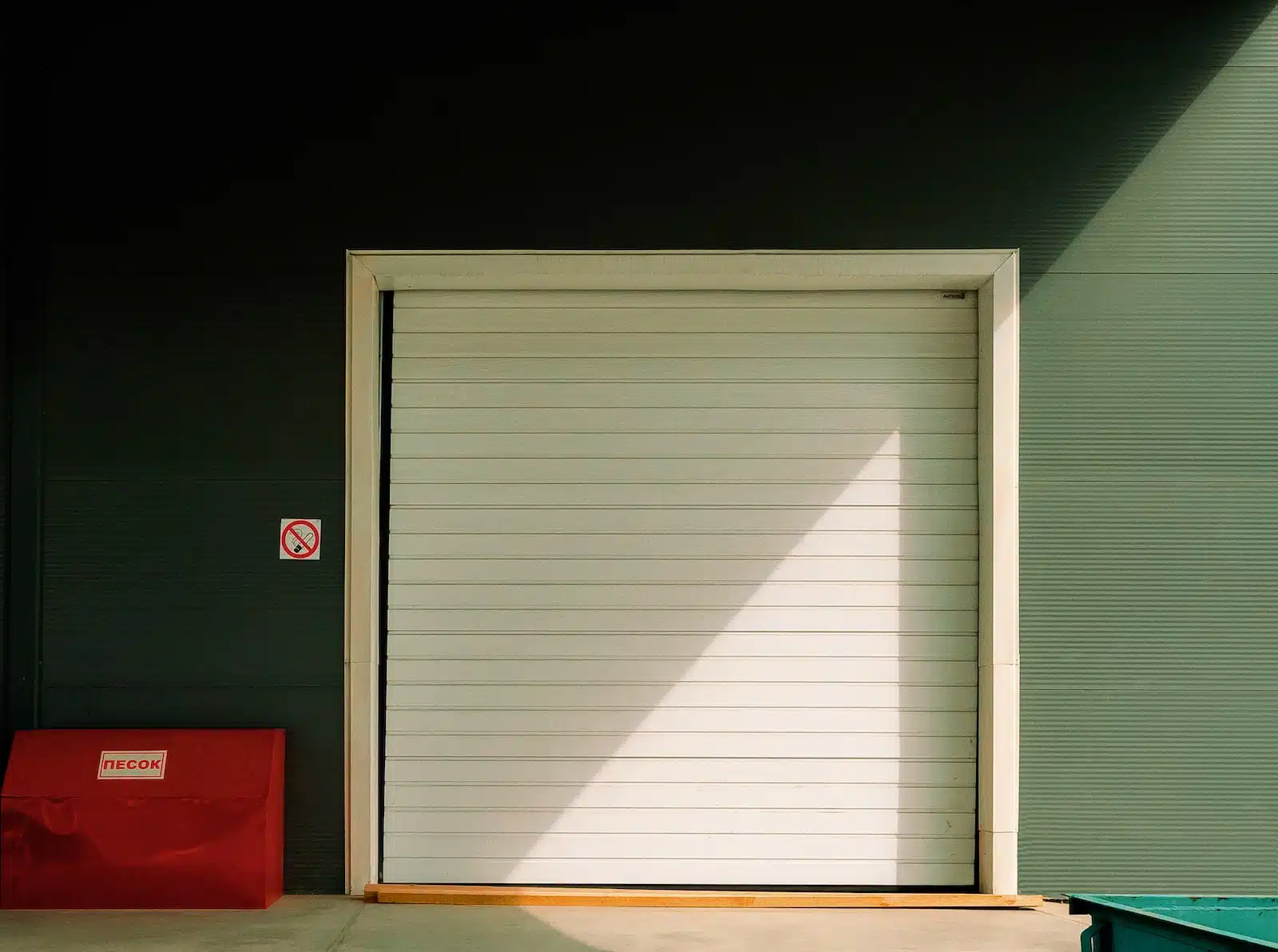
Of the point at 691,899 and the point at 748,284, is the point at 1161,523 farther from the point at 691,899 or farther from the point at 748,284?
the point at 691,899

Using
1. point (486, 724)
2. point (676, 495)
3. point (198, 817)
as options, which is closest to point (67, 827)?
point (198, 817)

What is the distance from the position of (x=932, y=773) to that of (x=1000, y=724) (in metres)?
0.43

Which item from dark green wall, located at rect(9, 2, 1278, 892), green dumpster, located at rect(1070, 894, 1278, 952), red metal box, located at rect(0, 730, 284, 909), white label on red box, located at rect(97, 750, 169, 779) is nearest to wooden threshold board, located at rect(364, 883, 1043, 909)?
red metal box, located at rect(0, 730, 284, 909)

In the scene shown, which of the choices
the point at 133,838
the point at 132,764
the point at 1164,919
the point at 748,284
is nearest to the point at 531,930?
the point at 133,838

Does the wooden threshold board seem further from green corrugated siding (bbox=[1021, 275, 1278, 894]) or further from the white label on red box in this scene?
the white label on red box

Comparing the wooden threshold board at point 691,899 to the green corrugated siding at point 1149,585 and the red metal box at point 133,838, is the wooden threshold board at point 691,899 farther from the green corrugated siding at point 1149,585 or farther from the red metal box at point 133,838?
the red metal box at point 133,838

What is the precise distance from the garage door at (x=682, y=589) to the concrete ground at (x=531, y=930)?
1.02ft

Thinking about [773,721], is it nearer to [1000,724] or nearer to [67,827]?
[1000,724]

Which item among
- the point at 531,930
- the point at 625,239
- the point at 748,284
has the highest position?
the point at 625,239

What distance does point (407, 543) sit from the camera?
235 inches

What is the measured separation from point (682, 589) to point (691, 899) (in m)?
1.52

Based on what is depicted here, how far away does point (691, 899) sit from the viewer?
5.72 meters

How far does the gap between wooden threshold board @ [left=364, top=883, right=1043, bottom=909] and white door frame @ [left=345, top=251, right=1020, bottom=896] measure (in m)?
0.12

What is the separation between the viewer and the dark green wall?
230 inches
